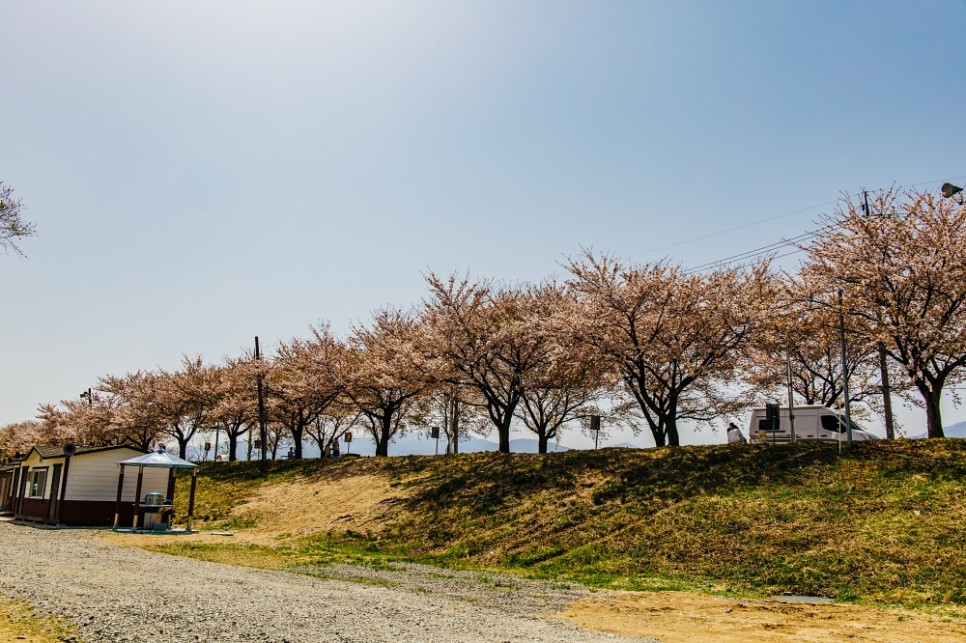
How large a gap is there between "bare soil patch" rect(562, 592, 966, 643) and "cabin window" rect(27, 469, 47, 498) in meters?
29.5

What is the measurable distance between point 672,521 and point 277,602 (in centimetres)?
1243

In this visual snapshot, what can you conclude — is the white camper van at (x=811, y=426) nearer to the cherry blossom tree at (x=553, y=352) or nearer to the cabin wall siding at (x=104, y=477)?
the cherry blossom tree at (x=553, y=352)

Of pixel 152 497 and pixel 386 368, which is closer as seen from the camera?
pixel 152 497

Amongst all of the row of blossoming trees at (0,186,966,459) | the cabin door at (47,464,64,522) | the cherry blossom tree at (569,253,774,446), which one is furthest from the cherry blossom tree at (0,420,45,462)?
the cherry blossom tree at (569,253,774,446)

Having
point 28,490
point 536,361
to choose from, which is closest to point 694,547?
point 536,361

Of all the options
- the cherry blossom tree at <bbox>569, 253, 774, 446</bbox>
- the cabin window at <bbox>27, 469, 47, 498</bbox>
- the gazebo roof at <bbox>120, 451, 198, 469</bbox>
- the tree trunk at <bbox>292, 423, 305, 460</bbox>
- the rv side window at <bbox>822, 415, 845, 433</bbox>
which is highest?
the cherry blossom tree at <bbox>569, 253, 774, 446</bbox>

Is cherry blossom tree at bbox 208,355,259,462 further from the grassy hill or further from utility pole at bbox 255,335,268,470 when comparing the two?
the grassy hill

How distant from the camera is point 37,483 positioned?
3309cm

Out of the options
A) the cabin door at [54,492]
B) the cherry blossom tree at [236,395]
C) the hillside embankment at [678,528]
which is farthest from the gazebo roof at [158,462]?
the cherry blossom tree at [236,395]

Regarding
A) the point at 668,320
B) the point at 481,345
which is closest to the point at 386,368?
the point at 481,345

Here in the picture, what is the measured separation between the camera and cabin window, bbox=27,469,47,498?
32.2m

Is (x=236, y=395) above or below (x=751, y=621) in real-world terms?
above

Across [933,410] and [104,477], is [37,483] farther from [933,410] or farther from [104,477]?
[933,410]

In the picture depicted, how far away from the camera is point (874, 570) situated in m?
14.5
